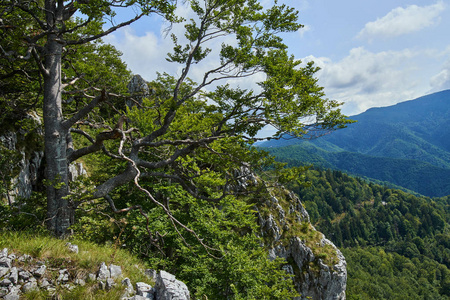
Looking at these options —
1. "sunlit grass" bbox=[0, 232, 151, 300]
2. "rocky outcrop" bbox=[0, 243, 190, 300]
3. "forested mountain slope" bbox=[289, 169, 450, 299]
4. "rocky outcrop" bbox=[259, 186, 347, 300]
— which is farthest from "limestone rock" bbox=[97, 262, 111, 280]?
"forested mountain slope" bbox=[289, 169, 450, 299]

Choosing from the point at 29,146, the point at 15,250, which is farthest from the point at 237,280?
the point at 29,146

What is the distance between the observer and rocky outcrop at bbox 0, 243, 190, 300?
396 cm

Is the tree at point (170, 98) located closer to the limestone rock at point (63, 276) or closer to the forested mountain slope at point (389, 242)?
the limestone rock at point (63, 276)

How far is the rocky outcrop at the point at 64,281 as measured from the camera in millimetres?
3965

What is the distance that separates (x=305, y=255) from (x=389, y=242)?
182 m

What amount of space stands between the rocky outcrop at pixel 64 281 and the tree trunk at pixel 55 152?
70.3 inches

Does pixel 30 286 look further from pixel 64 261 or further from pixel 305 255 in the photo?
pixel 305 255

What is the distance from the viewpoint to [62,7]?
6762mm

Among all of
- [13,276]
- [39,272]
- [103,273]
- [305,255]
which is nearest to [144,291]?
[103,273]

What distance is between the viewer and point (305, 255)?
78.9 feet

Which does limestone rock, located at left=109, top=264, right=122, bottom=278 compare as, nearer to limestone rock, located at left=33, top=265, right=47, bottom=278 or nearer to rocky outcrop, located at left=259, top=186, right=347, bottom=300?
limestone rock, located at left=33, top=265, right=47, bottom=278

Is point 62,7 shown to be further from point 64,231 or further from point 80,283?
point 80,283

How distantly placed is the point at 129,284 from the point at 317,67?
10798 millimetres

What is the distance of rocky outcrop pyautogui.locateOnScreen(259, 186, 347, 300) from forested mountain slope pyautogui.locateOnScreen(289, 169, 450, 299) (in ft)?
279
